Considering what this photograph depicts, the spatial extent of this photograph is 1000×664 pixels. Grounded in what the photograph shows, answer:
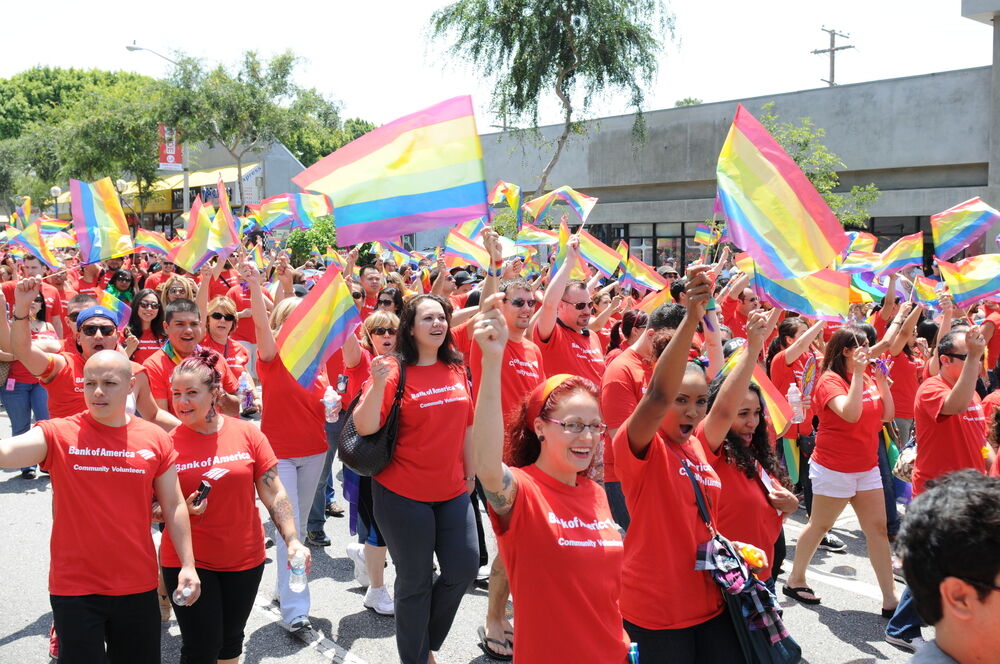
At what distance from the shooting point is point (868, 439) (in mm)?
5633

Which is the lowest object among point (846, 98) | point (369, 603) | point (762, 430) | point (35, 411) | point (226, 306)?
point (369, 603)

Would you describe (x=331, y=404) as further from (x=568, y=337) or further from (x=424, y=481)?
(x=568, y=337)


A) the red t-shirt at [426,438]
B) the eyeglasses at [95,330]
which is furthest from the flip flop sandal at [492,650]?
the eyeglasses at [95,330]

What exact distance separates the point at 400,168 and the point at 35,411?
632 cm

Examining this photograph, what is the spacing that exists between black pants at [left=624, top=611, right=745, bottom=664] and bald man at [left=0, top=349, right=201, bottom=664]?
Answer: 185cm

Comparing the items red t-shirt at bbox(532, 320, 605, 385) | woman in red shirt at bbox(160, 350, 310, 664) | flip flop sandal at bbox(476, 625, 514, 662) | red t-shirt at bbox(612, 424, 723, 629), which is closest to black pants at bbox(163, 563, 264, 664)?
woman in red shirt at bbox(160, 350, 310, 664)

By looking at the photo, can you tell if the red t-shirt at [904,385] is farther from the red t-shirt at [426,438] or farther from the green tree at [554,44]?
the green tree at [554,44]

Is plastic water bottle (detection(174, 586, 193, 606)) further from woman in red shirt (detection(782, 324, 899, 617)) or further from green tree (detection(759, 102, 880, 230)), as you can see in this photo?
green tree (detection(759, 102, 880, 230))

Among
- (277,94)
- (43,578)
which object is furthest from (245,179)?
(43,578)

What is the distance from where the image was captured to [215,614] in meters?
3.93

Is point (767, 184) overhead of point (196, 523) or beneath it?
overhead

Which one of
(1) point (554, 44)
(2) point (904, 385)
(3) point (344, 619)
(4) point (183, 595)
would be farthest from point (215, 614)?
(1) point (554, 44)

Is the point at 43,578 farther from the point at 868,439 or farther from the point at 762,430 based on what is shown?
the point at 868,439

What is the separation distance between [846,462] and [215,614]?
12.8 feet
